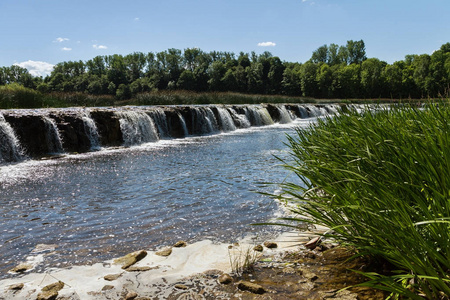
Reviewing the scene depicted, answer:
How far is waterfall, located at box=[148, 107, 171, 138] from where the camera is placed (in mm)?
17469

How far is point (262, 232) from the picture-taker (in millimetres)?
4219

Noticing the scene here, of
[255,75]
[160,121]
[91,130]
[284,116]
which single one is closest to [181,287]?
[91,130]

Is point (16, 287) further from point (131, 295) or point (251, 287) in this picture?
point (251, 287)

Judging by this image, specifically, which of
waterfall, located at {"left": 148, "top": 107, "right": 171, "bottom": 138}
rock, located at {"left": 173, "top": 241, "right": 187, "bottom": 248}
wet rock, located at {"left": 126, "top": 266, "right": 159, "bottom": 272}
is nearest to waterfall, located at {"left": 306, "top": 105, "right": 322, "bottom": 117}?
waterfall, located at {"left": 148, "top": 107, "right": 171, "bottom": 138}

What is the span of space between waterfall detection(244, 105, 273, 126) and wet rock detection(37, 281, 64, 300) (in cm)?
2265

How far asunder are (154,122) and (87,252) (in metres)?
14.1

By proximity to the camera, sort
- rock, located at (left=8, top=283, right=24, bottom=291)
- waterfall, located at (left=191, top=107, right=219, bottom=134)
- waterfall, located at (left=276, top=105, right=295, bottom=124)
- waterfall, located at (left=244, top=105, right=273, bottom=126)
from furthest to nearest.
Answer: waterfall, located at (left=276, top=105, right=295, bottom=124)
waterfall, located at (left=244, top=105, right=273, bottom=126)
waterfall, located at (left=191, top=107, right=219, bottom=134)
rock, located at (left=8, top=283, right=24, bottom=291)

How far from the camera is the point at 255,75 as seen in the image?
87.5m

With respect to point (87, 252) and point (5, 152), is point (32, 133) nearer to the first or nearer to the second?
point (5, 152)

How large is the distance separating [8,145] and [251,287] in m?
12.2

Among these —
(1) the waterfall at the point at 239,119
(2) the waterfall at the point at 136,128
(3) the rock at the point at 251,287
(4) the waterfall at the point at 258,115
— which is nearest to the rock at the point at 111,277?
(3) the rock at the point at 251,287

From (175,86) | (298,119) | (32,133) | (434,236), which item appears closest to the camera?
(434,236)

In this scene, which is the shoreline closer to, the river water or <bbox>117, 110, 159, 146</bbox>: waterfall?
the river water

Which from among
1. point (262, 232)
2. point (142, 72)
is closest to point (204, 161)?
point (262, 232)
